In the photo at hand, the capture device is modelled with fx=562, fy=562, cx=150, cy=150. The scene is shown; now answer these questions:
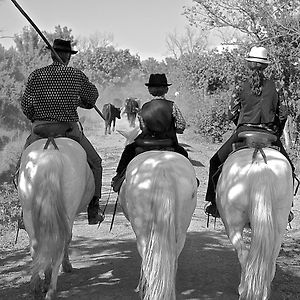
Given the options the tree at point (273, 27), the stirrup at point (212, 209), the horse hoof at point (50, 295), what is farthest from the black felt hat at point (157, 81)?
the tree at point (273, 27)

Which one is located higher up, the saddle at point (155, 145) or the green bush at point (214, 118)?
the saddle at point (155, 145)

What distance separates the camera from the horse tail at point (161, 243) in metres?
5.21

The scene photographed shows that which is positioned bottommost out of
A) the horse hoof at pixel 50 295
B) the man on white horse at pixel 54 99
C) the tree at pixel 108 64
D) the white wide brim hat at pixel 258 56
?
the horse hoof at pixel 50 295

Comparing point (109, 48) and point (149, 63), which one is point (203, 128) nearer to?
point (109, 48)

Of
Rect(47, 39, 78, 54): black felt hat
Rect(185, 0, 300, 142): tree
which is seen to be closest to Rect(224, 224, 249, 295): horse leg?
Rect(47, 39, 78, 54): black felt hat

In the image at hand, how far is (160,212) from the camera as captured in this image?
5.23 m

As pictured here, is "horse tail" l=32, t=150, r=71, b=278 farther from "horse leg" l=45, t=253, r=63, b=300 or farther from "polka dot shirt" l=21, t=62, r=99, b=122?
"polka dot shirt" l=21, t=62, r=99, b=122

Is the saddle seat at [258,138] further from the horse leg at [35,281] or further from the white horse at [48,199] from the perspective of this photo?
the horse leg at [35,281]

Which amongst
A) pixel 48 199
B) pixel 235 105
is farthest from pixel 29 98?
pixel 235 105

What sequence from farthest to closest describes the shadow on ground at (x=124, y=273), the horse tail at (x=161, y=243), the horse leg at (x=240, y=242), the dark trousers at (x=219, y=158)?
the dark trousers at (x=219, y=158)
the shadow on ground at (x=124, y=273)
the horse leg at (x=240, y=242)
the horse tail at (x=161, y=243)

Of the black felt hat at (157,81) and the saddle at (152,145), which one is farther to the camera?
the black felt hat at (157,81)

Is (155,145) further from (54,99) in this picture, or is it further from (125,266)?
(125,266)

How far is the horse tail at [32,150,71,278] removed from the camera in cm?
541

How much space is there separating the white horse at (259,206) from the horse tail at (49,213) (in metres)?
1.65
